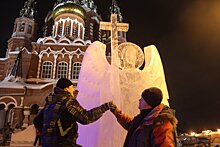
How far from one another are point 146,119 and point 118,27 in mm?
4550

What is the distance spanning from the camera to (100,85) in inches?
192

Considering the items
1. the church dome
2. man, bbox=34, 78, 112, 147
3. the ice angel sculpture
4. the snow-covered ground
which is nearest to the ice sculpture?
the ice angel sculpture

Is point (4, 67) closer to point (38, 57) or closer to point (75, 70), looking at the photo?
point (38, 57)

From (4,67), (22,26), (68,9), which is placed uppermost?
(68,9)

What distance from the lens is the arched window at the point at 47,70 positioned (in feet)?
82.7

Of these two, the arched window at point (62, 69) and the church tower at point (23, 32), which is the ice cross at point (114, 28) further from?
the church tower at point (23, 32)

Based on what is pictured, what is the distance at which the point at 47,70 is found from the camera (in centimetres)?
2550

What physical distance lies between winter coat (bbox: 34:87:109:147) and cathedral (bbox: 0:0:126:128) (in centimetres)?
1543

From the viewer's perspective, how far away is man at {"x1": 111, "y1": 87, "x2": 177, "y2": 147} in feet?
7.68

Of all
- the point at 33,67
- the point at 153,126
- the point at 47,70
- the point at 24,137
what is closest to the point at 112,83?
the point at 153,126

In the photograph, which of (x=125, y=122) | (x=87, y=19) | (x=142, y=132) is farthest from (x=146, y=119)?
(x=87, y=19)

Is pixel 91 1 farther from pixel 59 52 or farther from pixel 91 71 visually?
pixel 91 71

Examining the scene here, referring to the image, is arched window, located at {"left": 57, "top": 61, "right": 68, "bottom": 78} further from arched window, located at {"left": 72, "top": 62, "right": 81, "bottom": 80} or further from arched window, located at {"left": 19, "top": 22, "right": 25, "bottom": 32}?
arched window, located at {"left": 19, "top": 22, "right": 25, "bottom": 32}

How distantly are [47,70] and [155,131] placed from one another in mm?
24291
